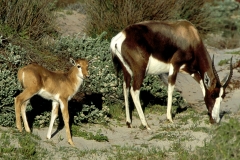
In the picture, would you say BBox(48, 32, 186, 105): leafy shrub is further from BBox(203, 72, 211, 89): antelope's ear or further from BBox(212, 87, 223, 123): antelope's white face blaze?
BBox(212, 87, 223, 123): antelope's white face blaze

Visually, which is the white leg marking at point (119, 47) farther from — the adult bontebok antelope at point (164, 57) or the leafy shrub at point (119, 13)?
the leafy shrub at point (119, 13)

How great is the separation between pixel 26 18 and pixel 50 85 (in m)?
4.48

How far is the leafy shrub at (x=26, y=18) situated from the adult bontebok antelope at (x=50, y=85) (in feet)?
11.6

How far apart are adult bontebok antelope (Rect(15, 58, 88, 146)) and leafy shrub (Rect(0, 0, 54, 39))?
11.6 ft

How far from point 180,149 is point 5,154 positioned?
2.83m

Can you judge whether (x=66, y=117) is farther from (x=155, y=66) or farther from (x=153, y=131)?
(x=155, y=66)

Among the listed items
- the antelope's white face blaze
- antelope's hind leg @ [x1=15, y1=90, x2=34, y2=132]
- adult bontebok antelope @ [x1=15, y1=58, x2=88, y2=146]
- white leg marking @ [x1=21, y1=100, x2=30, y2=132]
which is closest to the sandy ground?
the antelope's white face blaze

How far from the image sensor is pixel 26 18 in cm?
1418

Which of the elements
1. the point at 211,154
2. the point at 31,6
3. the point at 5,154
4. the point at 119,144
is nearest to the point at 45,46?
the point at 31,6

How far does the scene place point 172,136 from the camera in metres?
10.9

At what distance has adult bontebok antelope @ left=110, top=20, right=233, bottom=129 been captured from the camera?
11.9 m

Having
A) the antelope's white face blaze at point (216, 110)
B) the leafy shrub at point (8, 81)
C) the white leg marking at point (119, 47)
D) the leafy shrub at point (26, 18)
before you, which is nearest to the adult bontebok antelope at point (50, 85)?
the leafy shrub at point (8, 81)

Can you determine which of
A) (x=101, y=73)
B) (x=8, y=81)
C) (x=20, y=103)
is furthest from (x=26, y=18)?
(x=20, y=103)

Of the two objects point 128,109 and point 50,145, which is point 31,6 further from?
point 50,145
